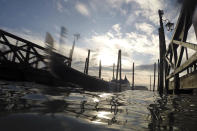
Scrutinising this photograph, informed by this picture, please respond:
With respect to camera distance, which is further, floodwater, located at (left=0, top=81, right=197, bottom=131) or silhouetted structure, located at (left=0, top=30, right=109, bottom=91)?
silhouetted structure, located at (left=0, top=30, right=109, bottom=91)

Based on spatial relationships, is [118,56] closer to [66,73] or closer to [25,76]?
[66,73]

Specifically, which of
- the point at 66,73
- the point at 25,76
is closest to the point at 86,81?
the point at 66,73

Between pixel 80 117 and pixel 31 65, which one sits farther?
pixel 31 65

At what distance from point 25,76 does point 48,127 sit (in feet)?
20.0

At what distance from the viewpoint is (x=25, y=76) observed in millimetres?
5934

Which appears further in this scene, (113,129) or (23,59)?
(23,59)

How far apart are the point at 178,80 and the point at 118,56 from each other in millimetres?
23478

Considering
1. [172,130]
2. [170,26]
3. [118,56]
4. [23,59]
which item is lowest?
[172,130]

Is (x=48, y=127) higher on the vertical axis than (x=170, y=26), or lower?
lower

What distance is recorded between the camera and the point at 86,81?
9.38 meters

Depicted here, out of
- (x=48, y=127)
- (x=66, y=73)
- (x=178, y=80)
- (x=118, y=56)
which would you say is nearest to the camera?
(x=48, y=127)

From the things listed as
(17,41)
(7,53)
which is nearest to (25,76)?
(7,53)

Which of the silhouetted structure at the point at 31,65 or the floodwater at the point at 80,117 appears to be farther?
the silhouetted structure at the point at 31,65

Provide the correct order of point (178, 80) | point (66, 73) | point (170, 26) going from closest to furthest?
point (178, 80)
point (170, 26)
point (66, 73)
